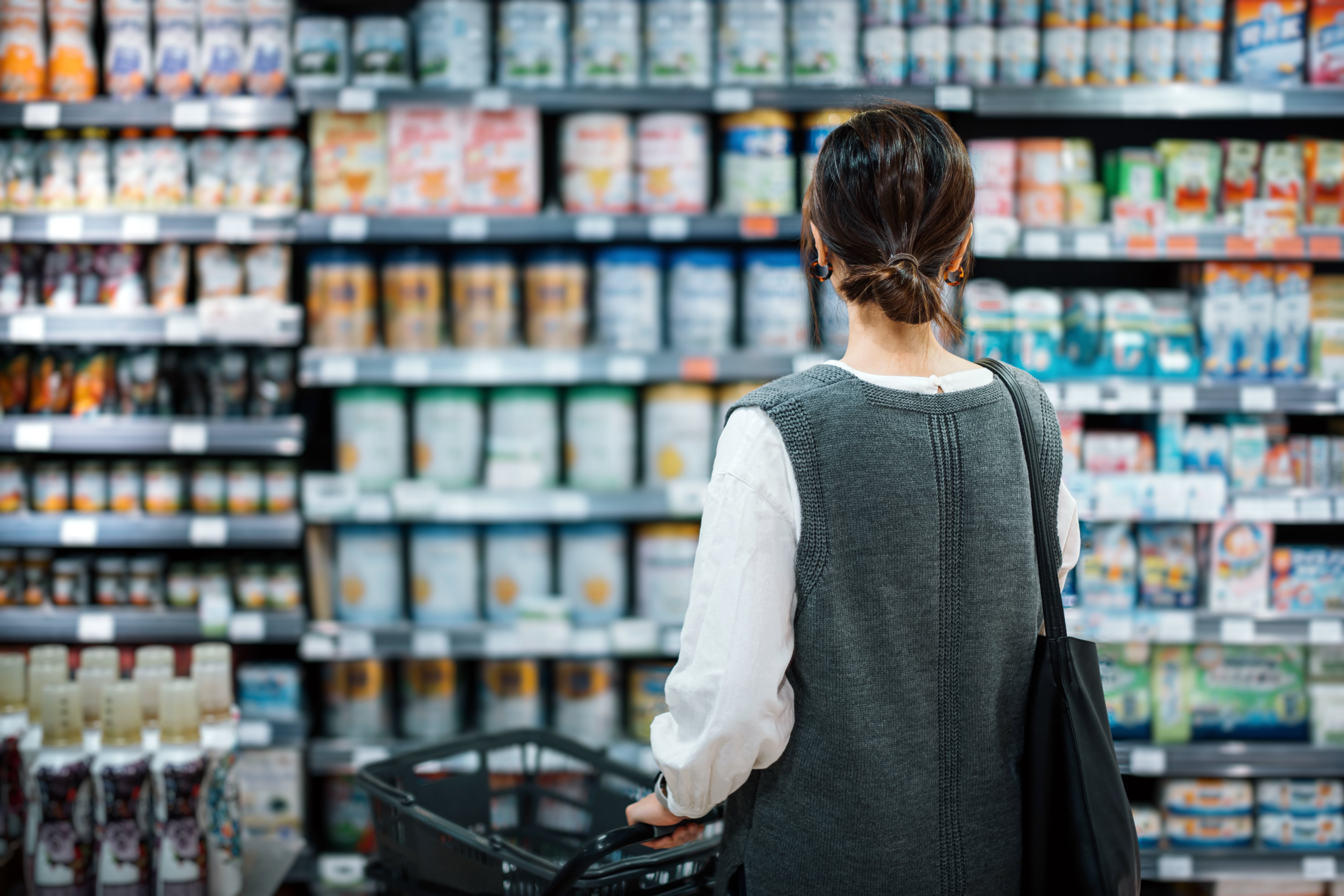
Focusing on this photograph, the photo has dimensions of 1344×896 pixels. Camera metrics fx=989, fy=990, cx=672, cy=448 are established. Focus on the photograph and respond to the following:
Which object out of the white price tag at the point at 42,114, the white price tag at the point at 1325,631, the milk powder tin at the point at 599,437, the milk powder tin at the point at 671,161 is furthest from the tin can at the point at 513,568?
the white price tag at the point at 1325,631

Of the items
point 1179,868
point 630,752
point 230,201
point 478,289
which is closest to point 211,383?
point 230,201

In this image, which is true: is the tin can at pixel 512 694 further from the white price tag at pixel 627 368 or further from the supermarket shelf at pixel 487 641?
the white price tag at pixel 627 368

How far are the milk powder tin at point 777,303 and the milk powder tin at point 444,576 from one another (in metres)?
1.00

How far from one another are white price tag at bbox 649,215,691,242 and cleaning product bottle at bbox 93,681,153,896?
1641mm

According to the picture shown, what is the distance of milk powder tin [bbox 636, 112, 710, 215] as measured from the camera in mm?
2689

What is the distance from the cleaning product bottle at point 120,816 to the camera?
5.37ft

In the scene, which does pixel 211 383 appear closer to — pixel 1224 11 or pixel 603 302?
pixel 603 302

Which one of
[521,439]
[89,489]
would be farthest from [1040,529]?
[89,489]

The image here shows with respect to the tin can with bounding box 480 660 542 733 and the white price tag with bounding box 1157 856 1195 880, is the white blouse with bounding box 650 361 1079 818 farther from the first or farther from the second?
the white price tag with bounding box 1157 856 1195 880

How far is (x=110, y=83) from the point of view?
2.75 meters

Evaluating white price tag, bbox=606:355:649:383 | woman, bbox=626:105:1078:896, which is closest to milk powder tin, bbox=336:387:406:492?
white price tag, bbox=606:355:649:383

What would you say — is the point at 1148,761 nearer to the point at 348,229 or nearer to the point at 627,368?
the point at 627,368

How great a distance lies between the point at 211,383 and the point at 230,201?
510 mm

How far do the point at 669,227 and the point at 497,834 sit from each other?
158cm
